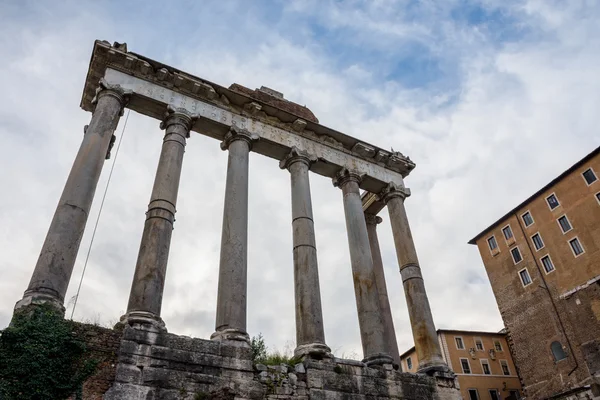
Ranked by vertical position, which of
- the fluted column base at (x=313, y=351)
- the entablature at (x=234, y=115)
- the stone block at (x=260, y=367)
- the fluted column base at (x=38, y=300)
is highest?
the entablature at (x=234, y=115)

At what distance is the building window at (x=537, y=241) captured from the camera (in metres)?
36.5

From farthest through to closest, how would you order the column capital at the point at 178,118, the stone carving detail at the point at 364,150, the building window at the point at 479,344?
the building window at the point at 479,344, the stone carving detail at the point at 364,150, the column capital at the point at 178,118

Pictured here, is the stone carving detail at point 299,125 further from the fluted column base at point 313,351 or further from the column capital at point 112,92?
the fluted column base at point 313,351

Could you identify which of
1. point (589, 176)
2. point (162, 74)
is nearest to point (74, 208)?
point (162, 74)

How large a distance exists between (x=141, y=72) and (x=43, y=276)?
7636 millimetres

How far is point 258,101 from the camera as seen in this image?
1600cm

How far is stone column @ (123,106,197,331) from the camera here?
396 inches

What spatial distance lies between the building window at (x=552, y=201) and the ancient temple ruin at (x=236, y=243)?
2326 cm

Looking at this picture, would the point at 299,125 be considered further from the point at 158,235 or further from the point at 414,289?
the point at 158,235

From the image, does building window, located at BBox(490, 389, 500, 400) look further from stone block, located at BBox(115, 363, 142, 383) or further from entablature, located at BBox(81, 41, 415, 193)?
stone block, located at BBox(115, 363, 142, 383)

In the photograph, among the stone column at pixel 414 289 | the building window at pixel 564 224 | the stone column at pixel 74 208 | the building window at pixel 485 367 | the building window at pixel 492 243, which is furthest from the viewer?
the building window at pixel 485 367

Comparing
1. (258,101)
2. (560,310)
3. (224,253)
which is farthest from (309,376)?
(560,310)

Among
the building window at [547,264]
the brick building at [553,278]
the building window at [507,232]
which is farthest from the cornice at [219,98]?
the building window at [507,232]

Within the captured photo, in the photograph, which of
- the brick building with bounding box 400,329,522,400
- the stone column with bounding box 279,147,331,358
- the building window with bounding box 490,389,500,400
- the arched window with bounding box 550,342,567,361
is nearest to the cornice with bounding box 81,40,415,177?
the stone column with bounding box 279,147,331,358
